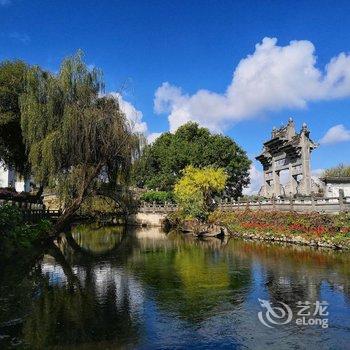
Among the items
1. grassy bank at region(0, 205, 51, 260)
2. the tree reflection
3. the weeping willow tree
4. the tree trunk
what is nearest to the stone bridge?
the tree reflection

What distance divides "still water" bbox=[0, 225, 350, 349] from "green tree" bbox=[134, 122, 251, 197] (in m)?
37.0

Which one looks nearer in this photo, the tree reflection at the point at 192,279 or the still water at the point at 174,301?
the still water at the point at 174,301

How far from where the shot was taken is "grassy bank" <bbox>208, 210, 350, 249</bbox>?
878 inches

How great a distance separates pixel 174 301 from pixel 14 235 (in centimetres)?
1213

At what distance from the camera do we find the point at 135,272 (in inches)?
645

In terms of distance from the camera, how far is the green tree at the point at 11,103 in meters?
27.0

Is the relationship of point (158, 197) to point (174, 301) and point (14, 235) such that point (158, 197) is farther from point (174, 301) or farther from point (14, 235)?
point (174, 301)

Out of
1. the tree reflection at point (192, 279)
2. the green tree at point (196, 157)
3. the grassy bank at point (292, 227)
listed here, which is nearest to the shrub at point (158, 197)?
the green tree at point (196, 157)

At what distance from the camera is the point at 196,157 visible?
56469 mm

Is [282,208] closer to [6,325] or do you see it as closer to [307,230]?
[307,230]

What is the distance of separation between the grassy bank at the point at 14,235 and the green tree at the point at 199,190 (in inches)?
697

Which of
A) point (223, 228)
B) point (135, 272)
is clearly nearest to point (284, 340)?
point (135, 272)

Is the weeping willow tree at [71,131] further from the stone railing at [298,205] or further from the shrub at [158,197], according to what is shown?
the shrub at [158,197]

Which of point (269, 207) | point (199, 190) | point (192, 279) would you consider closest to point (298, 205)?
point (269, 207)
